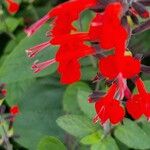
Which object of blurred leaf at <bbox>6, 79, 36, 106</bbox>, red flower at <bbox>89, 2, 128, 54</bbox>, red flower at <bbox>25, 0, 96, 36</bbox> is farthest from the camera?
blurred leaf at <bbox>6, 79, 36, 106</bbox>

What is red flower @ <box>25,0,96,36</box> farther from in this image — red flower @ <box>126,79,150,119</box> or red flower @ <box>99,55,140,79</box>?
red flower @ <box>126,79,150,119</box>

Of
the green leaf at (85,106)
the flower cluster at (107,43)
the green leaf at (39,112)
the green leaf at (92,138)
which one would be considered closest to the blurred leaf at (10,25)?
the green leaf at (39,112)

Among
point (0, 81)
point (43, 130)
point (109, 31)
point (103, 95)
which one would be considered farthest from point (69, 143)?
point (109, 31)

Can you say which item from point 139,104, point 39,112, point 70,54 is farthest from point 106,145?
point 39,112

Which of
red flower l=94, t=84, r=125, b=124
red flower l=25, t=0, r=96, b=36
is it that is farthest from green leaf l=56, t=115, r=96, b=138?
red flower l=25, t=0, r=96, b=36

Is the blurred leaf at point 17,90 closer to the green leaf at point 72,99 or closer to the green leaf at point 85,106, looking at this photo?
the green leaf at point 72,99

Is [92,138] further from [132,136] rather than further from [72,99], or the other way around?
[72,99]
